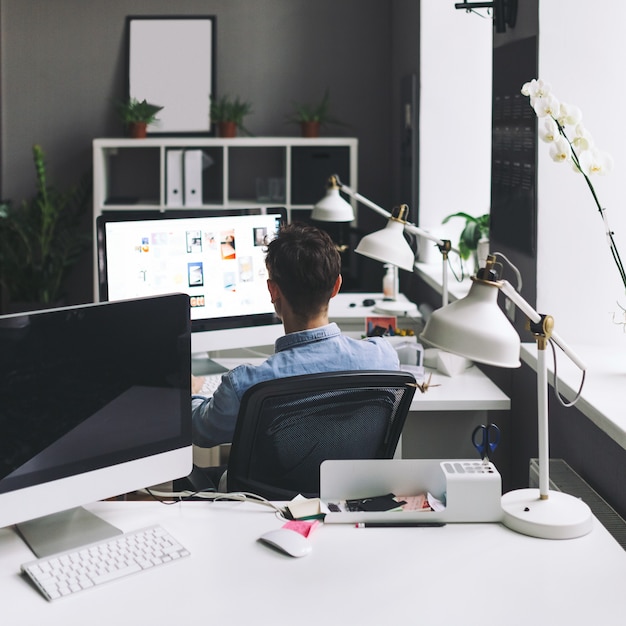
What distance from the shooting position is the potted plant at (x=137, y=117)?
226 inches

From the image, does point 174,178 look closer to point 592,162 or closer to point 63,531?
point 592,162

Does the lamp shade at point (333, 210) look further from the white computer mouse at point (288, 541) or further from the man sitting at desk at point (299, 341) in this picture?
the white computer mouse at point (288, 541)

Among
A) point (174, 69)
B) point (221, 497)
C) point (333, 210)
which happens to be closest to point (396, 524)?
point (221, 497)

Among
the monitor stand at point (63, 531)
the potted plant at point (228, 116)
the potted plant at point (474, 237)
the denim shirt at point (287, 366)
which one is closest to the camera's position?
the monitor stand at point (63, 531)

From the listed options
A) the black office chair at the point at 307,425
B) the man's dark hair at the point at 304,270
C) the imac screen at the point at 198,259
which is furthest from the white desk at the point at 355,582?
the imac screen at the point at 198,259

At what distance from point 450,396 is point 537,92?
A: 1030 millimetres

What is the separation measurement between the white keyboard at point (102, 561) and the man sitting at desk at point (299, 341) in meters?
0.52

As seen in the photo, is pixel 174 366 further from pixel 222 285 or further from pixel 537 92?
pixel 222 285

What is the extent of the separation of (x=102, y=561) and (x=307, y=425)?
0.59m

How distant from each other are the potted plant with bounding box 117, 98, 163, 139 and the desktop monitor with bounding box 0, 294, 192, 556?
417 cm

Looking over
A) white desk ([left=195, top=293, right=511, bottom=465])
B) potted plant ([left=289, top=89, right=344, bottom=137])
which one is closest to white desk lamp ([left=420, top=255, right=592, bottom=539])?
white desk ([left=195, top=293, right=511, bottom=465])

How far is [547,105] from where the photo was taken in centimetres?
195

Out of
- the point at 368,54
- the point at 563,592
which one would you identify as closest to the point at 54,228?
the point at 368,54

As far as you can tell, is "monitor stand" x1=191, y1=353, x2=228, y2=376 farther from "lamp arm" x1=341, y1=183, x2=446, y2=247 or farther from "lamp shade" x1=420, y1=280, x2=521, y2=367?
"lamp shade" x1=420, y1=280, x2=521, y2=367
